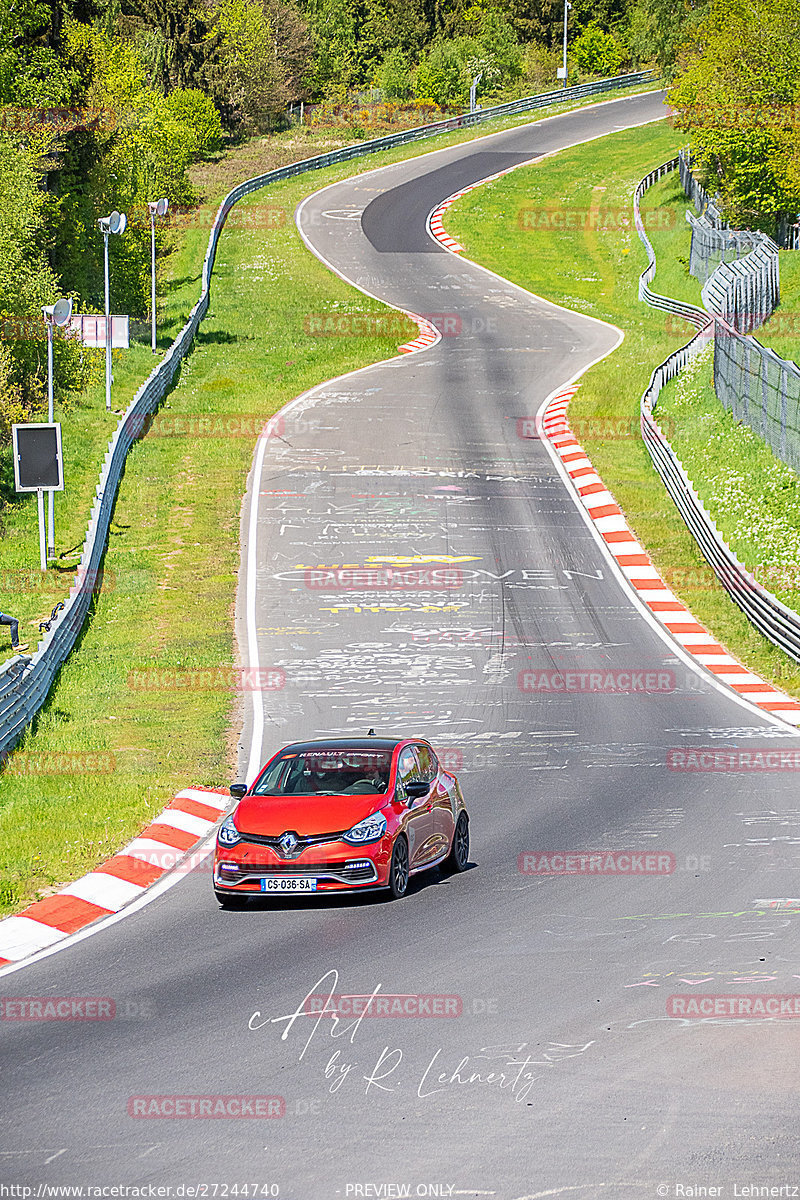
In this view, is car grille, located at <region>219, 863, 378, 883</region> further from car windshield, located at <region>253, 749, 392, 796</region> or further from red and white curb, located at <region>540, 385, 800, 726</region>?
red and white curb, located at <region>540, 385, 800, 726</region>

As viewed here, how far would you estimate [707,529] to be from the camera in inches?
1203

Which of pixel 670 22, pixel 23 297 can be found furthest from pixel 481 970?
pixel 670 22

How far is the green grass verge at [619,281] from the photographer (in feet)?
99.1

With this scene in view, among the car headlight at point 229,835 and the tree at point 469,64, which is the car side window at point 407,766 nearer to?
the car headlight at point 229,835

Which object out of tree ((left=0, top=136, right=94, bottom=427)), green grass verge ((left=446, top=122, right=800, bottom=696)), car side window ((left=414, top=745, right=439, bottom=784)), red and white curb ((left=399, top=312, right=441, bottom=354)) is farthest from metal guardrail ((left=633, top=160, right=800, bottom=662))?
tree ((left=0, top=136, right=94, bottom=427))

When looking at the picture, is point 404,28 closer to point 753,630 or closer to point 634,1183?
point 753,630

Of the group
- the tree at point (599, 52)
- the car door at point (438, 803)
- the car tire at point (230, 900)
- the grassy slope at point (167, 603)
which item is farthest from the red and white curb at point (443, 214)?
the car tire at point (230, 900)

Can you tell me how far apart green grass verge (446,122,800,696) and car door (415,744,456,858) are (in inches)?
419

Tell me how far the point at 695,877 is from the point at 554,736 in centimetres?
661

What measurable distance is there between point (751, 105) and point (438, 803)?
51719mm

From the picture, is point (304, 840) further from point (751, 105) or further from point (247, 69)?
point (247, 69)

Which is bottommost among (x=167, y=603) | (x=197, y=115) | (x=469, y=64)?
(x=167, y=603)

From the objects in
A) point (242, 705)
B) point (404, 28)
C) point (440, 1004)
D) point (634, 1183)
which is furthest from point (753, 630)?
point (404, 28)

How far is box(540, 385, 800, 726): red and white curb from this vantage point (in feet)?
77.4
